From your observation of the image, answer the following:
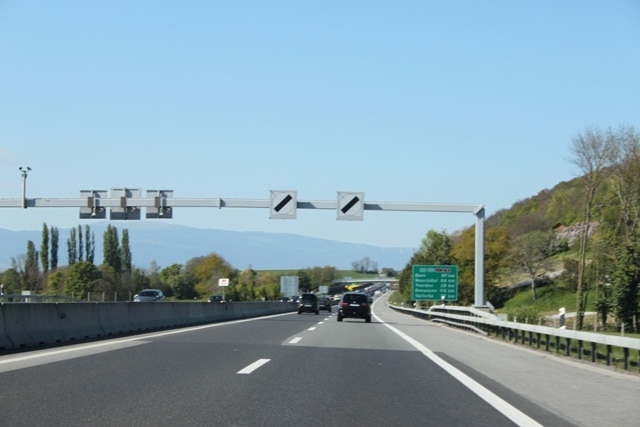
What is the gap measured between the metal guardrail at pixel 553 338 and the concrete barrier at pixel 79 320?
11.8 metres

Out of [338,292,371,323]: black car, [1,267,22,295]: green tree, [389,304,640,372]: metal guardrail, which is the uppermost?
[389,304,640,372]: metal guardrail

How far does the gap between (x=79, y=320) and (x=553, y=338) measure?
13804 millimetres

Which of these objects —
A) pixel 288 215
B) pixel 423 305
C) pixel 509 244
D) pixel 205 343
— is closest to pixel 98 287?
pixel 423 305

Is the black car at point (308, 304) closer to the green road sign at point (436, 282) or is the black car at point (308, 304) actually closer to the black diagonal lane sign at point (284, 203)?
the green road sign at point (436, 282)

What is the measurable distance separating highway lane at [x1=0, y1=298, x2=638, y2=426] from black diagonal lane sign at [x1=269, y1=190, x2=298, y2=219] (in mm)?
18893

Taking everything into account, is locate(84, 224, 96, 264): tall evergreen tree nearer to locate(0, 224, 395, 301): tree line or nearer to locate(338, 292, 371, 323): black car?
locate(0, 224, 395, 301): tree line

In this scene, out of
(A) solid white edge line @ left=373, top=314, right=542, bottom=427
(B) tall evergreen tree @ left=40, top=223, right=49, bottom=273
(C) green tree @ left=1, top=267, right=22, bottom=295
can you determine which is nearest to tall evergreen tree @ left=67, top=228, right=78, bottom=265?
(B) tall evergreen tree @ left=40, top=223, right=49, bottom=273

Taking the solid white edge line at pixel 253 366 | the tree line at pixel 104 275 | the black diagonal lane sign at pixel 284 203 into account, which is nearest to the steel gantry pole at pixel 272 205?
the black diagonal lane sign at pixel 284 203

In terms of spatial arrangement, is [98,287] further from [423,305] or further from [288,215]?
[288,215]

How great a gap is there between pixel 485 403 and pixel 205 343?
10.7 m

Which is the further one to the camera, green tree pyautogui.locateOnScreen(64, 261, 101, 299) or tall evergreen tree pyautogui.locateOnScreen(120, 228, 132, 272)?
tall evergreen tree pyautogui.locateOnScreen(120, 228, 132, 272)

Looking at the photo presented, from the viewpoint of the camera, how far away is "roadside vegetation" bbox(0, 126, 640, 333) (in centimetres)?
4856

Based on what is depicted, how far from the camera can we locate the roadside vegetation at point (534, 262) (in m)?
48.6

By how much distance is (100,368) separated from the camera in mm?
12977
